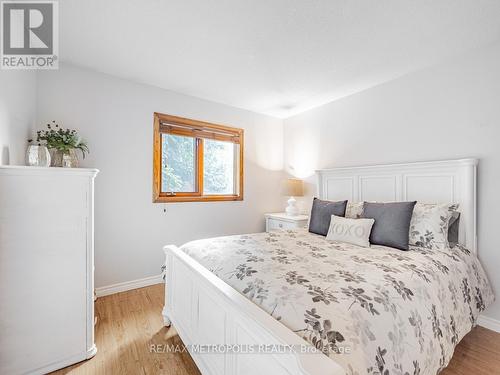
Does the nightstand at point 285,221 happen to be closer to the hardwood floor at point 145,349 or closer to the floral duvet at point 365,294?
the floral duvet at point 365,294

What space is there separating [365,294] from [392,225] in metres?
1.09

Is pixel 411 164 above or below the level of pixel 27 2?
below

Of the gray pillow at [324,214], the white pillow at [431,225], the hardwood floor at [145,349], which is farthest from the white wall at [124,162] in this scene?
the white pillow at [431,225]

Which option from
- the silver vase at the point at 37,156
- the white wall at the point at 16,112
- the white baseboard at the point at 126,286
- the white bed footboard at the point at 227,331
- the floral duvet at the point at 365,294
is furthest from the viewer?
the white baseboard at the point at 126,286

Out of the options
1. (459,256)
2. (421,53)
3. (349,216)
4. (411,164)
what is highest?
(421,53)

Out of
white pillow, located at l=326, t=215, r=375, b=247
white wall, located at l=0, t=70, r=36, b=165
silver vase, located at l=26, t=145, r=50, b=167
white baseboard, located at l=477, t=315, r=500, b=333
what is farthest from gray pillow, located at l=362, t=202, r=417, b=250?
white wall, located at l=0, t=70, r=36, b=165

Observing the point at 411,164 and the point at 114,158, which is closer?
the point at 411,164

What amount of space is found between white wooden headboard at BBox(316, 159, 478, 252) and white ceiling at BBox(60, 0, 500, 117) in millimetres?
1011

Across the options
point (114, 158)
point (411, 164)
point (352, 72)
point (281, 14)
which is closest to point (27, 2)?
point (114, 158)

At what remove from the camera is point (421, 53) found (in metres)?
2.10

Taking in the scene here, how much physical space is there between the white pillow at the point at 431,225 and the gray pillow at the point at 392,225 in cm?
12

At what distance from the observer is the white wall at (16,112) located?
4.96ft

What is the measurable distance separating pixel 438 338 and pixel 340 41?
213 centimetres

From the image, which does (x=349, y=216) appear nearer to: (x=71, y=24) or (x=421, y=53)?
(x=421, y=53)
